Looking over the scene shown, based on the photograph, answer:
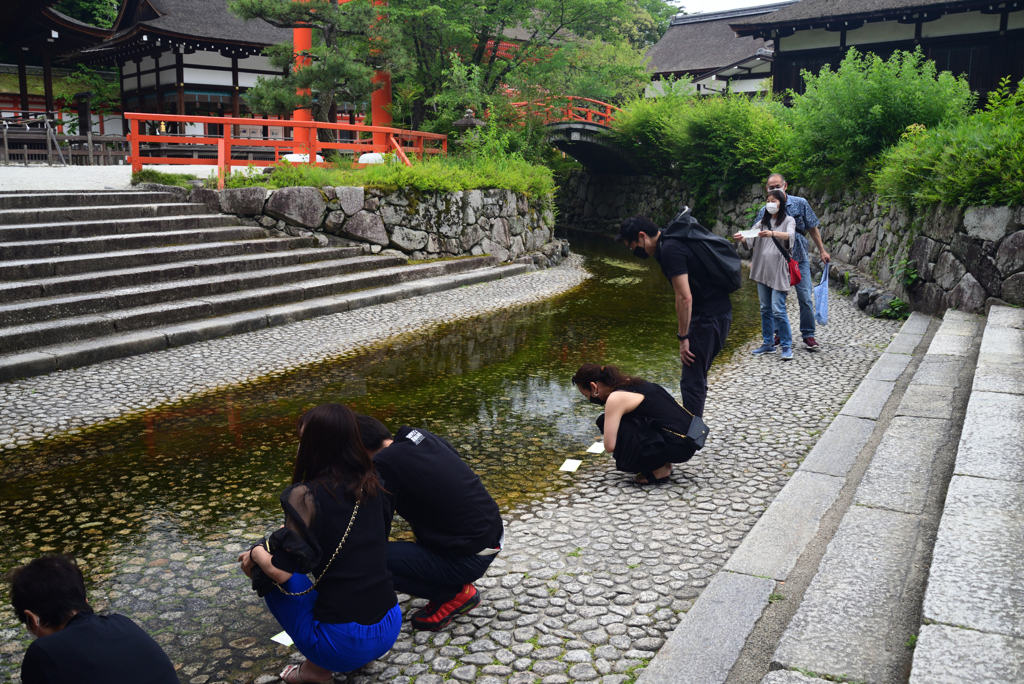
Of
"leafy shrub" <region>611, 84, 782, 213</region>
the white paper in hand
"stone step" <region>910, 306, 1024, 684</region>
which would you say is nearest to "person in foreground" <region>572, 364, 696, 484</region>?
"stone step" <region>910, 306, 1024, 684</region>

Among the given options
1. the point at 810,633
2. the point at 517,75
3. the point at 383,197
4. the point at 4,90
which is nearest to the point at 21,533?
the point at 810,633

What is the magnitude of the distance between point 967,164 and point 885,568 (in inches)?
317

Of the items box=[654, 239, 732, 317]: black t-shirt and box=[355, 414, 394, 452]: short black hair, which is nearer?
box=[355, 414, 394, 452]: short black hair

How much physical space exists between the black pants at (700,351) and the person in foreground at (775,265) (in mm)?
2939

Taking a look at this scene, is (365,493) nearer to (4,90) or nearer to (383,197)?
(383,197)

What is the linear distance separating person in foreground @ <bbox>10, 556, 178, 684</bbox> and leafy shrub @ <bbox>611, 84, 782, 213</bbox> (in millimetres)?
20132

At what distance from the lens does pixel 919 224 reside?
10.9 meters

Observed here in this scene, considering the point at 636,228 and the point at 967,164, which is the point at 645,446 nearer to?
the point at 636,228

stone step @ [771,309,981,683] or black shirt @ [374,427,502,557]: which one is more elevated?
black shirt @ [374,427,502,557]

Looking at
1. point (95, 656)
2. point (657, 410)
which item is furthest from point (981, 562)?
point (95, 656)

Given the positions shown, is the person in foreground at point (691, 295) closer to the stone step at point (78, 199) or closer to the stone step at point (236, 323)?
the stone step at point (236, 323)

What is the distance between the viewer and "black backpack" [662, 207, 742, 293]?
16.9 ft

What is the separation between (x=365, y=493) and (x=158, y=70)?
24.3m

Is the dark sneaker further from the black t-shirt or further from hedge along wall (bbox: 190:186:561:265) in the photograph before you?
hedge along wall (bbox: 190:186:561:265)
